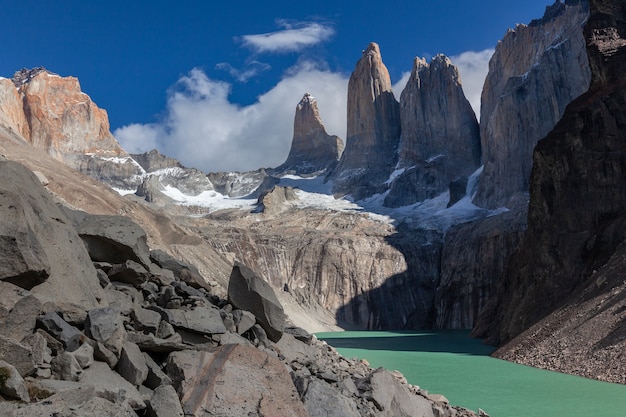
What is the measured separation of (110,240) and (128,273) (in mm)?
732

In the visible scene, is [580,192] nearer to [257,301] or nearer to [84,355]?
[257,301]

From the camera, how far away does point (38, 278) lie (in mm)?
7246

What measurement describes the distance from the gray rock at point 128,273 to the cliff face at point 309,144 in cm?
14711

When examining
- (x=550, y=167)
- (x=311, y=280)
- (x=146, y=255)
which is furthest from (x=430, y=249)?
(x=146, y=255)

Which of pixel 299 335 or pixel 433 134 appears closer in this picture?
pixel 299 335

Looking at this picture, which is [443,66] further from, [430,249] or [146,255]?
[146,255]

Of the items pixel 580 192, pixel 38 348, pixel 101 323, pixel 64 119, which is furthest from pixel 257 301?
pixel 64 119

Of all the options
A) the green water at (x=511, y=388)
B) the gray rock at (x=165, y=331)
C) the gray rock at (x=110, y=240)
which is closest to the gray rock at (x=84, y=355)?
the gray rock at (x=165, y=331)

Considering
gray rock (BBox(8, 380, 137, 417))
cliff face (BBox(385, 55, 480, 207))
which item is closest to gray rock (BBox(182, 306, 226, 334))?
gray rock (BBox(8, 380, 137, 417))

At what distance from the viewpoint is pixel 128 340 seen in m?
7.59

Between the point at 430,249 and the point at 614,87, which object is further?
the point at 430,249

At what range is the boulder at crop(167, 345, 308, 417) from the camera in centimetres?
707

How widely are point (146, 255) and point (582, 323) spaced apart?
22337 mm

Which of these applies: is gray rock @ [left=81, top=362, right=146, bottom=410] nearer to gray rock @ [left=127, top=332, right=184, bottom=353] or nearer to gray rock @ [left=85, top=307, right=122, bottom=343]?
gray rock @ [left=85, top=307, right=122, bottom=343]
